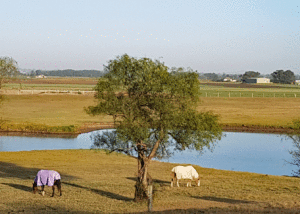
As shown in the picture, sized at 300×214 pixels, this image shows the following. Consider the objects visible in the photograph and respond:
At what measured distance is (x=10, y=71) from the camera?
43.5 m

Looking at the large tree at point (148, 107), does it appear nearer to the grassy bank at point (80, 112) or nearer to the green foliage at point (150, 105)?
the green foliage at point (150, 105)

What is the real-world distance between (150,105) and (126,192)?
5.94 m

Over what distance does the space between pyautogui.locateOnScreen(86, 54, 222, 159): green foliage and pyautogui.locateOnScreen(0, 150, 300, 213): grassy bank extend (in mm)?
3146

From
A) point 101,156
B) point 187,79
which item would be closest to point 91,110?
point 187,79

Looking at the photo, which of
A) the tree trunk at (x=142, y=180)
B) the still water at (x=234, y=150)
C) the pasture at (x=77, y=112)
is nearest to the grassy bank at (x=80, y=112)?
the pasture at (x=77, y=112)

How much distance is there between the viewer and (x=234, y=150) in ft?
168

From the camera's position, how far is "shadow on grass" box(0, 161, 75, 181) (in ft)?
101

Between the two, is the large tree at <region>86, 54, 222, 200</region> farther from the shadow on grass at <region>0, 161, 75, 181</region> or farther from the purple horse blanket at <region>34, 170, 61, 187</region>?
the shadow on grass at <region>0, 161, 75, 181</region>

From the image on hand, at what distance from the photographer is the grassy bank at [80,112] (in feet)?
223

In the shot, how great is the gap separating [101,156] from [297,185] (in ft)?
73.6

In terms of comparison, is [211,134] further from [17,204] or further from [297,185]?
[17,204]

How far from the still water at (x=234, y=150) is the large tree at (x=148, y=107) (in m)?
16.1

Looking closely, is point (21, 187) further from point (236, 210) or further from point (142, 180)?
point (236, 210)

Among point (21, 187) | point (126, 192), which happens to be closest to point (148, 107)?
point (126, 192)
